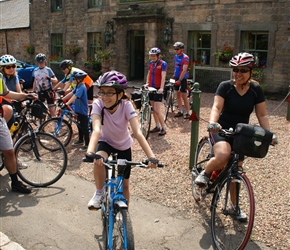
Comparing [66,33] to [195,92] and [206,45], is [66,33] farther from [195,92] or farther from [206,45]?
[195,92]

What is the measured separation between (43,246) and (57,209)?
2.89ft

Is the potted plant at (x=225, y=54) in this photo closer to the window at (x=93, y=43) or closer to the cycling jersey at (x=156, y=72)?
the cycling jersey at (x=156, y=72)

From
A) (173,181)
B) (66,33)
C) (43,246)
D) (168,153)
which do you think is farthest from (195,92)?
(66,33)

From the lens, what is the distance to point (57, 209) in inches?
187

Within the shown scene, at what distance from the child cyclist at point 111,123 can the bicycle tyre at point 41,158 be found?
1996 millimetres

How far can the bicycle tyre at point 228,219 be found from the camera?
366 centimetres

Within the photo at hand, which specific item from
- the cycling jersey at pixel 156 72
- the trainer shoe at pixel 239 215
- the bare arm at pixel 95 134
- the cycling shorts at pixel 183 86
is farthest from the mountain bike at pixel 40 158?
the cycling shorts at pixel 183 86

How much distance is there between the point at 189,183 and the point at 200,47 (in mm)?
10717

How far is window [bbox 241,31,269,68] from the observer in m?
13.5

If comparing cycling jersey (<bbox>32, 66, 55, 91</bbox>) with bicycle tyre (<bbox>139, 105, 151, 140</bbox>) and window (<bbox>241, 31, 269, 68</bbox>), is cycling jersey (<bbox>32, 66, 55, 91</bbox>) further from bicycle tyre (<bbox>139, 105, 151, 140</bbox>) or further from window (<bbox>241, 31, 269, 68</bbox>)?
window (<bbox>241, 31, 269, 68</bbox>)

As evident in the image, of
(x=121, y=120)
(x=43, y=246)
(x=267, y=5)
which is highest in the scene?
(x=267, y=5)

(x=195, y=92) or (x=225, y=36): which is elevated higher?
(x=225, y=36)

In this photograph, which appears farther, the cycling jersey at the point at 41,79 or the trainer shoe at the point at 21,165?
the cycling jersey at the point at 41,79

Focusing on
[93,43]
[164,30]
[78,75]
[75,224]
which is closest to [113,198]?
[75,224]
